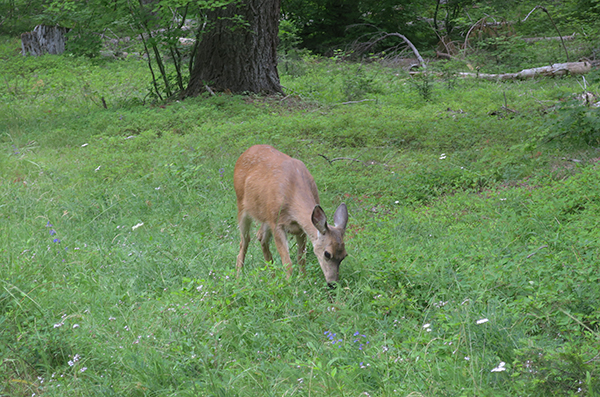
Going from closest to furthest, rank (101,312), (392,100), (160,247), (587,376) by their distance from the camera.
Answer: (587,376) → (101,312) → (160,247) → (392,100)

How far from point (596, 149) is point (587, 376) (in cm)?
540

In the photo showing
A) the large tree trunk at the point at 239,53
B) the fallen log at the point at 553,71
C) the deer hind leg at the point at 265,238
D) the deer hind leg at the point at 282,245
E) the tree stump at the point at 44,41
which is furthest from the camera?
the tree stump at the point at 44,41

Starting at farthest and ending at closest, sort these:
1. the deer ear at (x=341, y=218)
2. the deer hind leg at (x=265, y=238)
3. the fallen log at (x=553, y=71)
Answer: the fallen log at (x=553, y=71) → the deer hind leg at (x=265, y=238) → the deer ear at (x=341, y=218)

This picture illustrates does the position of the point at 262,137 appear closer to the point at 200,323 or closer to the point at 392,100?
the point at 392,100

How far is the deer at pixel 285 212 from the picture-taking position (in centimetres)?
459

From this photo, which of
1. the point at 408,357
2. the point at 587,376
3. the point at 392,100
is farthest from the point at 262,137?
the point at 587,376

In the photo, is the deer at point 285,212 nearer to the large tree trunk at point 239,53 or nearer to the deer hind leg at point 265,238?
the deer hind leg at point 265,238

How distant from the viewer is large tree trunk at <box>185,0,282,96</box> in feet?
39.7

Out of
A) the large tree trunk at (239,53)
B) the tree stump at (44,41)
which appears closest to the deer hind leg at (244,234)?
the large tree trunk at (239,53)

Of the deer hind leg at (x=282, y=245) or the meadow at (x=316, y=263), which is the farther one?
the deer hind leg at (x=282, y=245)

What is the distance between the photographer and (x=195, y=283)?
4480 mm

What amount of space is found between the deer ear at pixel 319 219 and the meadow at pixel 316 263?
1.26 ft

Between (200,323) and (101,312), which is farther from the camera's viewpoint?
(101,312)

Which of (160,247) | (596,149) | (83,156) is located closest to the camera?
(160,247)
